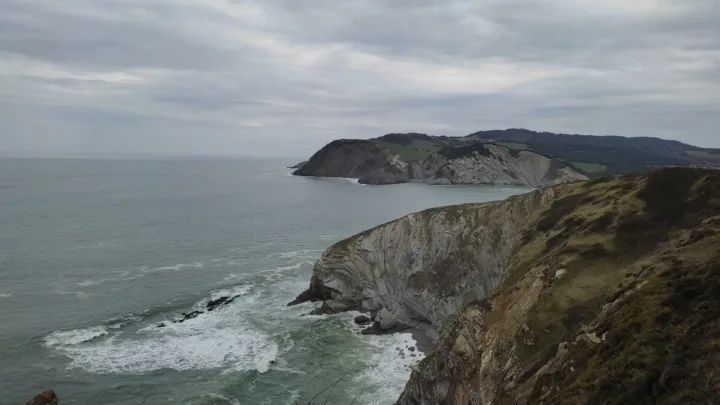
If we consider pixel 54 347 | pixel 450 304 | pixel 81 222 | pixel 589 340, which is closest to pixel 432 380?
pixel 589 340

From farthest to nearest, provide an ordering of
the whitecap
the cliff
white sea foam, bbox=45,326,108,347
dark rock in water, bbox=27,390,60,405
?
the whitecap → white sea foam, bbox=45,326,108,347 → dark rock in water, bbox=27,390,60,405 → the cliff

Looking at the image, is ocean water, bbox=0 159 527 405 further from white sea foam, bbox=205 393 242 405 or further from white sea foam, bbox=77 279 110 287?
white sea foam, bbox=77 279 110 287

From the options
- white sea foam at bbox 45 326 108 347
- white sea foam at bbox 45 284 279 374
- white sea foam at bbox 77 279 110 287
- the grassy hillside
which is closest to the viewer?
the grassy hillside

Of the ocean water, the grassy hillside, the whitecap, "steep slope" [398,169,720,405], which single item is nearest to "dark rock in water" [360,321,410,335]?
the ocean water

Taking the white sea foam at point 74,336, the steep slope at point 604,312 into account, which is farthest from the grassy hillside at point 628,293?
the white sea foam at point 74,336

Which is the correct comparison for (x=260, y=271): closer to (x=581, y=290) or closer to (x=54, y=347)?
(x=54, y=347)

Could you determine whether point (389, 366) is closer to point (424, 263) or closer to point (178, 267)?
point (424, 263)

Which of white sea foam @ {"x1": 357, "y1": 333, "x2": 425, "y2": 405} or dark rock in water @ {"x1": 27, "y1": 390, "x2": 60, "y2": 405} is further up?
dark rock in water @ {"x1": 27, "y1": 390, "x2": 60, "y2": 405}

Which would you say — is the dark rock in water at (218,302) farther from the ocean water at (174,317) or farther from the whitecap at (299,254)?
the whitecap at (299,254)
